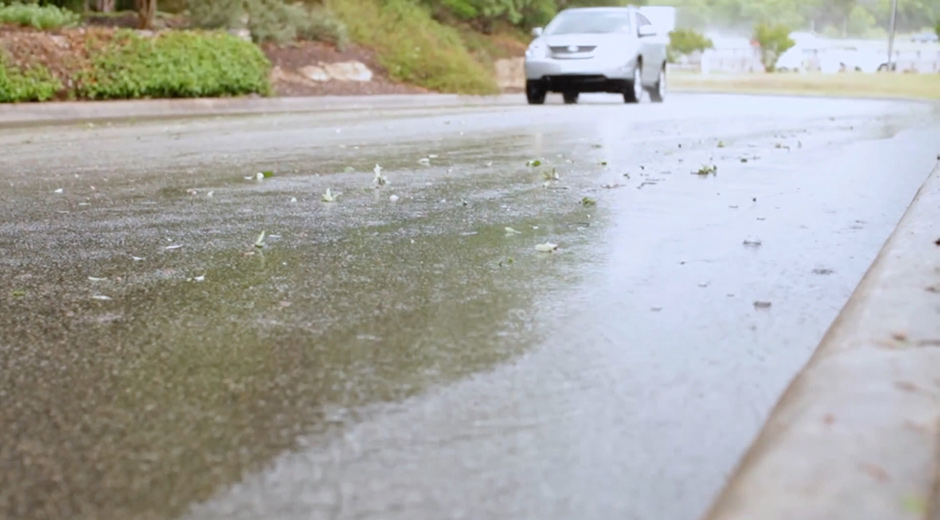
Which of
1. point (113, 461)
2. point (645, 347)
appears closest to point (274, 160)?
point (645, 347)

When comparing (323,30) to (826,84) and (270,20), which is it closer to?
(270,20)

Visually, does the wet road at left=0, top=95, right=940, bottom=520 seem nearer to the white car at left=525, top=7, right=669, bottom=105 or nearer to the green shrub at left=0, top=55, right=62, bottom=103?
the green shrub at left=0, top=55, right=62, bottom=103

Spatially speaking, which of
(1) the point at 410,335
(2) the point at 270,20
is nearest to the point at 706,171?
(1) the point at 410,335

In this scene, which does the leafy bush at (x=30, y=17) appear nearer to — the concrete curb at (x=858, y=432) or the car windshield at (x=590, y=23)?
the car windshield at (x=590, y=23)

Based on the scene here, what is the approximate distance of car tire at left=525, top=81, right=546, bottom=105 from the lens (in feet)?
65.5

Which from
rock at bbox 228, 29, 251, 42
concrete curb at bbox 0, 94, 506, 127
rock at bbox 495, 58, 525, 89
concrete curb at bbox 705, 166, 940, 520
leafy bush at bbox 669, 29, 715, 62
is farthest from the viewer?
leafy bush at bbox 669, 29, 715, 62

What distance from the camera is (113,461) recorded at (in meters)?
1.99

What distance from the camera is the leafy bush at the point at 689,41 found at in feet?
134

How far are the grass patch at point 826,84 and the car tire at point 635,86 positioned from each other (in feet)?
17.9

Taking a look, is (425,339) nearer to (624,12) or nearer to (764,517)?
(764,517)

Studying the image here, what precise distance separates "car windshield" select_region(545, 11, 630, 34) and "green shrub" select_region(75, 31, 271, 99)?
5.27m

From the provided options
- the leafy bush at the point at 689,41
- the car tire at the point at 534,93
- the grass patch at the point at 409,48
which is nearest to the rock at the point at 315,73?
the grass patch at the point at 409,48

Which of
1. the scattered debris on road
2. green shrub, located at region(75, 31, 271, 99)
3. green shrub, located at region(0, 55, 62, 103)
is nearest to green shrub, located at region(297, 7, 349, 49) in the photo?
green shrub, located at region(75, 31, 271, 99)

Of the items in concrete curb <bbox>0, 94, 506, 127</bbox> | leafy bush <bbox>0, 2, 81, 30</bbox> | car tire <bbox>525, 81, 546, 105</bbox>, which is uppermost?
leafy bush <bbox>0, 2, 81, 30</bbox>
